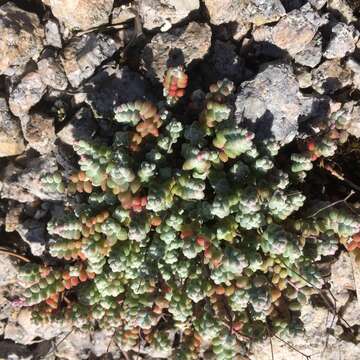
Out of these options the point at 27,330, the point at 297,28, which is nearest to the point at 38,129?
the point at 27,330

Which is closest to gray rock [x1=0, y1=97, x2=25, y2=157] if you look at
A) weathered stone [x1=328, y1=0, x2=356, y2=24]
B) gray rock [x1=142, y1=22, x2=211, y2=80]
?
gray rock [x1=142, y1=22, x2=211, y2=80]

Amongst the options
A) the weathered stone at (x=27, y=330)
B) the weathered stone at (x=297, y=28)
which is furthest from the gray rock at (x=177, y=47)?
the weathered stone at (x=27, y=330)

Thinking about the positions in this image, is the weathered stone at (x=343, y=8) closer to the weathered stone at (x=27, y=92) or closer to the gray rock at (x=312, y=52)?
the gray rock at (x=312, y=52)

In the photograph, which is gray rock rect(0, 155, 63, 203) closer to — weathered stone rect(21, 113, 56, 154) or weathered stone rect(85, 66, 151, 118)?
weathered stone rect(21, 113, 56, 154)

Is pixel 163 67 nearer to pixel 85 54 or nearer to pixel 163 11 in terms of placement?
pixel 163 11

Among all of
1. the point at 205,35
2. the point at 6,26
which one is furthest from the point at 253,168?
the point at 6,26
